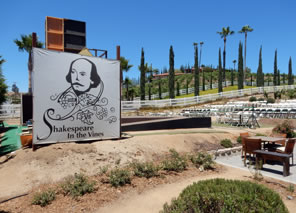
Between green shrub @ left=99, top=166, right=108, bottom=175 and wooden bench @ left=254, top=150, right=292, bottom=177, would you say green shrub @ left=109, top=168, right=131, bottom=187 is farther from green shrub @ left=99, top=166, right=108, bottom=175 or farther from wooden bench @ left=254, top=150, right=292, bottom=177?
wooden bench @ left=254, top=150, right=292, bottom=177

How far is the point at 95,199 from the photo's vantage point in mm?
4160

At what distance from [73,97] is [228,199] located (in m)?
5.58

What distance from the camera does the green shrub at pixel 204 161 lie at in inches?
243

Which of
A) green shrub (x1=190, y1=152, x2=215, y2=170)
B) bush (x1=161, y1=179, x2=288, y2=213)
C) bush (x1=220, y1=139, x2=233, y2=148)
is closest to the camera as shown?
bush (x1=161, y1=179, x2=288, y2=213)

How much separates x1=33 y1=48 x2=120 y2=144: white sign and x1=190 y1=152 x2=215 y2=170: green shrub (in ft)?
9.89

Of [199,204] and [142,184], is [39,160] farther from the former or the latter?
[199,204]

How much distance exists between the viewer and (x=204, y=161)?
6.33 metres

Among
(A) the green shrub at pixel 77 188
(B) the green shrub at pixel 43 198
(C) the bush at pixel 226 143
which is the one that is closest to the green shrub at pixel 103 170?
(A) the green shrub at pixel 77 188

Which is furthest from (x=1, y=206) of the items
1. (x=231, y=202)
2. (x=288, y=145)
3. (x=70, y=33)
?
(x=70, y=33)

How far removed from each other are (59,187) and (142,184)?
1.95 meters

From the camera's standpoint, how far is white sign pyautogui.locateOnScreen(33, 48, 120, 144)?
618cm

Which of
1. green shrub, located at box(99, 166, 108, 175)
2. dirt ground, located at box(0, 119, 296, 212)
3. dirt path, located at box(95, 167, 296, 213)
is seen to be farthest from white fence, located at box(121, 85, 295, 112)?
dirt path, located at box(95, 167, 296, 213)

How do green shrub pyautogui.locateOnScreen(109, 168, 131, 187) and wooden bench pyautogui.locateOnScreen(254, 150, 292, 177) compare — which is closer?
green shrub pyautogui.locateOnScreen(109, 168, 131, 187)

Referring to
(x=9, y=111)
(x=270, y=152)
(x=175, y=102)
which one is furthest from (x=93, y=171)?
(x=175, y=102)
